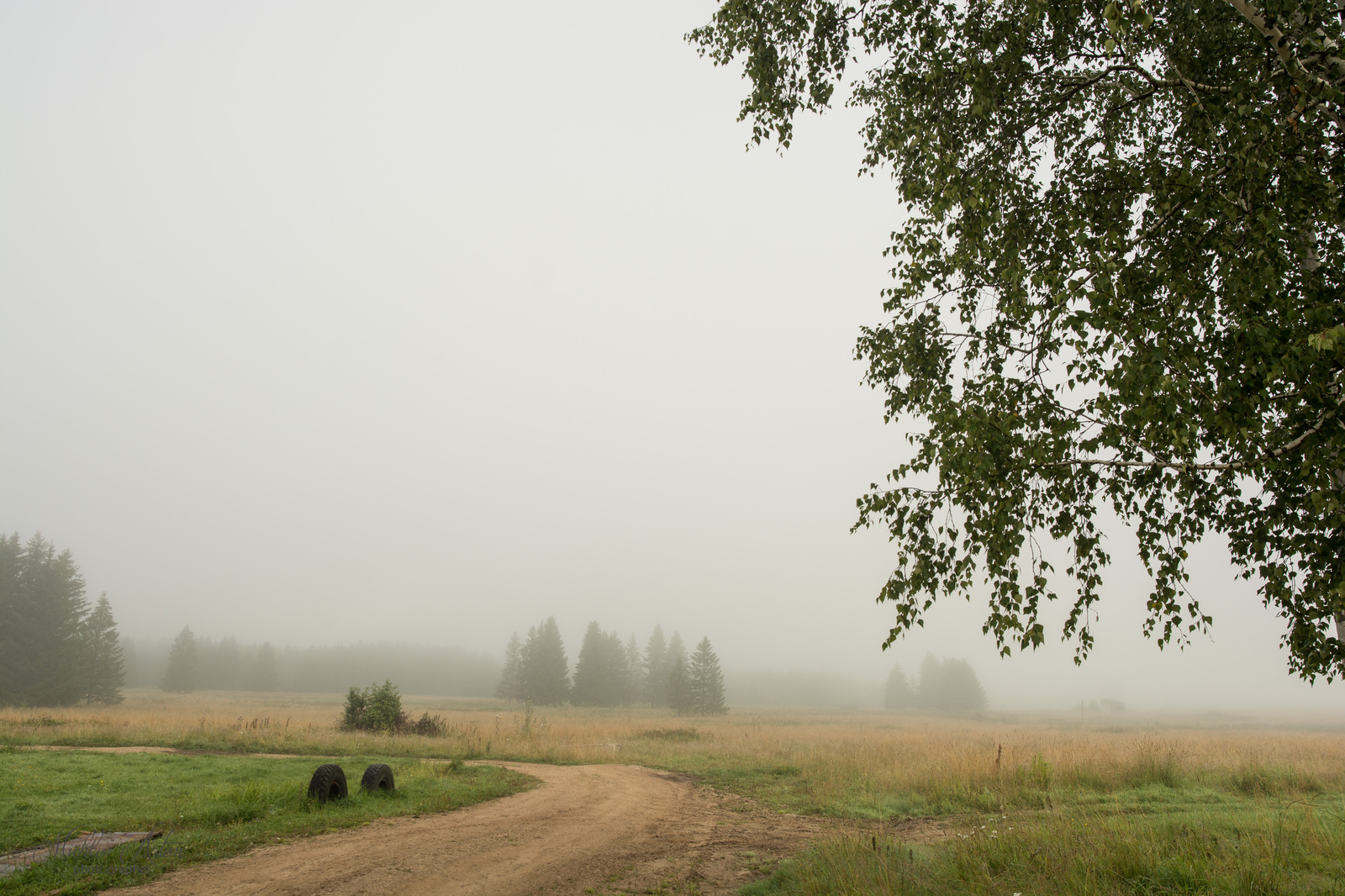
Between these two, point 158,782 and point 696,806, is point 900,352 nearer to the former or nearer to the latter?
point 696,806

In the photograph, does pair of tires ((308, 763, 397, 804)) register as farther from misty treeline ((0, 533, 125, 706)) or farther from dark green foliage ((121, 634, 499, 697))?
dark green foliage ((121, 634, 499, 697))

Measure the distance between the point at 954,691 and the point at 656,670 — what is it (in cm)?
4477

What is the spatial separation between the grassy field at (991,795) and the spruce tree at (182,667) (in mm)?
65847

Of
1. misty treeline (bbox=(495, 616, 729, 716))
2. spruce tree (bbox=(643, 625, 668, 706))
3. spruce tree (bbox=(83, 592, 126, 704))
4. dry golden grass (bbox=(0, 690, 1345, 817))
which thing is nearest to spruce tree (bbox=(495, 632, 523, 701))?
misty treeline (bbox=(495, 616, 729, 716))

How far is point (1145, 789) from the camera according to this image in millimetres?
12625

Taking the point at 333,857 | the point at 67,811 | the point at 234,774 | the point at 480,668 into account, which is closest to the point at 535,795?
the point at 333,857

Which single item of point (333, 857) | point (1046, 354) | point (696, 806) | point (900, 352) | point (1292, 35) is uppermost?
point (1292, 35)

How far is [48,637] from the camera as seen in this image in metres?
44.1

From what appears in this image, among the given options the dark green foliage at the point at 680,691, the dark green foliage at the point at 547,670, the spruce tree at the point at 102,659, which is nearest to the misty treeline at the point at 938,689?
the dark green foliage at the point at 680,691

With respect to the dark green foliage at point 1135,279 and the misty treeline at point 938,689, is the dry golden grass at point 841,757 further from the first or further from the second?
the misty treeline at point 938,689

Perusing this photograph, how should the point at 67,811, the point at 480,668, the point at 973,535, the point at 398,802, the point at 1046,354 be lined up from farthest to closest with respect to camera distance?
1. the point at 480,668
2. the point at 398,802
3. the point at 67,811
4. the point at 1046,354
5. the point at 973,535

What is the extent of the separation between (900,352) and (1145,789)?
38.9 feet

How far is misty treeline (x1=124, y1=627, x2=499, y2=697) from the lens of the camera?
9015 centimetres

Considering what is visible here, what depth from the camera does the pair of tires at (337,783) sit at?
36.4 feet
